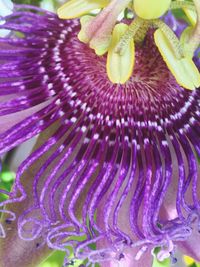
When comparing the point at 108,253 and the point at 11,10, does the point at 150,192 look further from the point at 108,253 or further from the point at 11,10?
the point at 11,10

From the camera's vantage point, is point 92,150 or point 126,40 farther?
point 92,150

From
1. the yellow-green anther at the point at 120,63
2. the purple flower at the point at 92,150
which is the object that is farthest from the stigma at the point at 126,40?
the purple flower at the point at 92,150

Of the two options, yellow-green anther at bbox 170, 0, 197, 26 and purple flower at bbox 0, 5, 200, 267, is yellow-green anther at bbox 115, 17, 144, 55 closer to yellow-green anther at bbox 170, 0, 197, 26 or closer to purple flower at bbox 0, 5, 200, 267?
yellow-green anther at bbox 170, 0, 197, 26

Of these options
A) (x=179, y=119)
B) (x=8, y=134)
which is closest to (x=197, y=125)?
(x=179, y=119)

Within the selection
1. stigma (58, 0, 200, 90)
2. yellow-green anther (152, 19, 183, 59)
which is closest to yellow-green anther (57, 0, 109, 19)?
stigma (58, 0, 200, 90)

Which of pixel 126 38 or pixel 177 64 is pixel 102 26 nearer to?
pixel 126 38

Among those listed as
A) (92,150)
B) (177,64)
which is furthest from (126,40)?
(92,150)

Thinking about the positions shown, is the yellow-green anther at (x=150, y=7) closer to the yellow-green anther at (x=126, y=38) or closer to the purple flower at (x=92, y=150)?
the yellow-green anther at (x=126, y=38)
